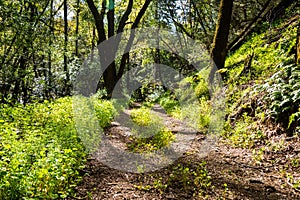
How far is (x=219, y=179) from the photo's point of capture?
423 cm

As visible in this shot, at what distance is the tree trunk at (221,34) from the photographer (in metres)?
8.77

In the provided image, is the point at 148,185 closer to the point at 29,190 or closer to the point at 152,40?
the point at 29,190

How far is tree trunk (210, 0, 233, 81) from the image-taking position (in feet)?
28.8

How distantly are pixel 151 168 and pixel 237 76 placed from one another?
193 inches

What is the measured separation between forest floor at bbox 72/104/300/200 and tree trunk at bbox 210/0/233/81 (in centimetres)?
453

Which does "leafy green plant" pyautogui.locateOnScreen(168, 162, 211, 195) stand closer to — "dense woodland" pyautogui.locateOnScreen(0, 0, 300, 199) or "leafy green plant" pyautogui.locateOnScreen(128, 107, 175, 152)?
"dense woodland" pyautogui.locateOnScreen(0, 0, 300, 199)

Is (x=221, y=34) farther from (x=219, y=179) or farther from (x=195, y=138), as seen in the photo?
(x=219, y=179)

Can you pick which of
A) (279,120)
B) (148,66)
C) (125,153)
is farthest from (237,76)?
(148,66)

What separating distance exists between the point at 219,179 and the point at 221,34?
6.17 m

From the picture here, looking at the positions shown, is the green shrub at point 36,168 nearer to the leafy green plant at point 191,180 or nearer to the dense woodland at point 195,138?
the dense woodland at point 195,138

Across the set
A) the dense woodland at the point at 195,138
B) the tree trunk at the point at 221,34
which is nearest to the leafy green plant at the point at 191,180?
the dense woodland at the point at 195,138

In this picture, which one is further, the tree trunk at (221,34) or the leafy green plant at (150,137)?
the tree trunk at (221,34)

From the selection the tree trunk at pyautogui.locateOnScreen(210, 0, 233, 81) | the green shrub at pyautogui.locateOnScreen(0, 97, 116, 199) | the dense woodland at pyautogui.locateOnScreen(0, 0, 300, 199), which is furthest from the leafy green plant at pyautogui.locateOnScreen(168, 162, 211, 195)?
the tree trunk at pyautogui.locateOnScreen(210, 0, 233, 81)

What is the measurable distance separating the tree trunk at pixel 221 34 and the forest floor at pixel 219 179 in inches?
178
